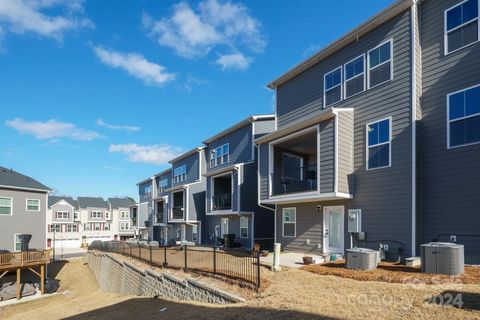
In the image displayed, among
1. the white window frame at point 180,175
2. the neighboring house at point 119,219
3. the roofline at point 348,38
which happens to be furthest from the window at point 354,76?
the neighboring house at point 119,219

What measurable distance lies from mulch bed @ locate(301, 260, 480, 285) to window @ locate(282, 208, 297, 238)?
5001 millimetres

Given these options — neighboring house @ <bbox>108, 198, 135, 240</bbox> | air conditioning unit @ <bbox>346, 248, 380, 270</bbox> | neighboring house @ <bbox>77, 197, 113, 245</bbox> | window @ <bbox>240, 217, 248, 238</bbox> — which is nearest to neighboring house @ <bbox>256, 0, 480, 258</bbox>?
air conditioning unit @ <bbox>346, 248, 380, 270</bbox>

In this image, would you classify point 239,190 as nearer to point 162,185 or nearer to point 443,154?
point 443,154

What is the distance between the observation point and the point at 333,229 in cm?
1497

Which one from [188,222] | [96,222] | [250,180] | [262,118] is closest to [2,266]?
[188,222]

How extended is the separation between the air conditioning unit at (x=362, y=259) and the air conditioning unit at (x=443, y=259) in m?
1.58

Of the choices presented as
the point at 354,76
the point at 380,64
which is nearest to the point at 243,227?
the point at 354,76

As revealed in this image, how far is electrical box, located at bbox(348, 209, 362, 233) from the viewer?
13648 millimetres

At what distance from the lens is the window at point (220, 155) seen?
88.6 feet

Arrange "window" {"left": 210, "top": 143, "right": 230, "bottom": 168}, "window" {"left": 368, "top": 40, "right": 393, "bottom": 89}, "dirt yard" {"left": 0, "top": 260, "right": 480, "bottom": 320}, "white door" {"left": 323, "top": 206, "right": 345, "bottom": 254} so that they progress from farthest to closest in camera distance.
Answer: "window" {"left": 210, "top": 143, "right": 230, "bottom": 168} < "white door" {"left": 323, "top": 206, "right": 345, "bottom": 254} < "window" {"left": 368, "top": 40, "right": 393, "bottom": 89} < "dirt yard" {"left": 0, "top": 260, "right": 480, "bottom": 320}

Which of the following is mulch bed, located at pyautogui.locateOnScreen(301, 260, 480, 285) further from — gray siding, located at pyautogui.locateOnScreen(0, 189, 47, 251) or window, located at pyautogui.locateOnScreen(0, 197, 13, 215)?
window, located at pyautogui.locateOnScreen(0, 197, 13, 215)

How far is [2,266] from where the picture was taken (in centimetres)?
2105

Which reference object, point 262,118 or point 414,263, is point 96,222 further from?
point 414,263

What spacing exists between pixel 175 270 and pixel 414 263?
29.8 feet
